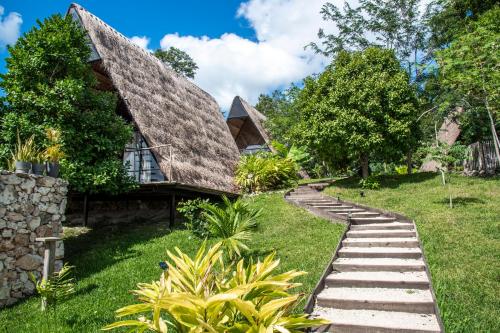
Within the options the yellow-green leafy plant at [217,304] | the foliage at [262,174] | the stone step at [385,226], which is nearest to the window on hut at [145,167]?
the foliage at [262,174]

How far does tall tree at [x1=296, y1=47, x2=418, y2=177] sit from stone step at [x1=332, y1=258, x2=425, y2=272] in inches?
352

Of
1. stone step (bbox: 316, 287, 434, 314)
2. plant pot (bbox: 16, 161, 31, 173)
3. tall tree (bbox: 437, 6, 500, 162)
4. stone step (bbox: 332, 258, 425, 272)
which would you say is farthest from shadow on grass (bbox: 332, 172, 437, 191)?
plant pot (bbox: 16, 161, 31, 173)

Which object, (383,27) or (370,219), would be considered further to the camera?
(383,27)

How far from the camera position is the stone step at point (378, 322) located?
168 inches

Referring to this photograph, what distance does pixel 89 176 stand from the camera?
998cm

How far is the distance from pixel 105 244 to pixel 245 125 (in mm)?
15812

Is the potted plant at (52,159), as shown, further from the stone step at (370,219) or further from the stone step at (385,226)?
the stone step at (370,219)

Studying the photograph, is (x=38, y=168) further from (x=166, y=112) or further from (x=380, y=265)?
(x=380, y=265)

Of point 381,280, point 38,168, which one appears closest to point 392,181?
point 381,280

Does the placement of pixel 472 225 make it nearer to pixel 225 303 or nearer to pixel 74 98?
pixel 225 303

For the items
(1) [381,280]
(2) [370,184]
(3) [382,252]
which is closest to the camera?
(1) [381,280]

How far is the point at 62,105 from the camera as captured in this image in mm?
9578

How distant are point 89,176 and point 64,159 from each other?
844 mm

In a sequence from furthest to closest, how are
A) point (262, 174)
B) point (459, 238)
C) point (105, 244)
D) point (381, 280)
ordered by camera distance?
point (262, 174) < point (105, 244) < point (459, 238) < point (381, 280)
